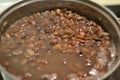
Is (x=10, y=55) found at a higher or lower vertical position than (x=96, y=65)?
higher

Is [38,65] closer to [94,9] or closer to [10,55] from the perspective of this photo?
[10,55]

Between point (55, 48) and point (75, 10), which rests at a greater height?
point (75, 10)

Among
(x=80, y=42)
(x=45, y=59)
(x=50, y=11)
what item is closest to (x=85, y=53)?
(x=80, y=42)

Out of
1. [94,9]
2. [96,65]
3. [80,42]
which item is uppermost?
[94,9]

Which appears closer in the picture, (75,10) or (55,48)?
(55,48)

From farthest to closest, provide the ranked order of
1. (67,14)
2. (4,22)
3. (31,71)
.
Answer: (67,14)
(4,22)
(31,71)
